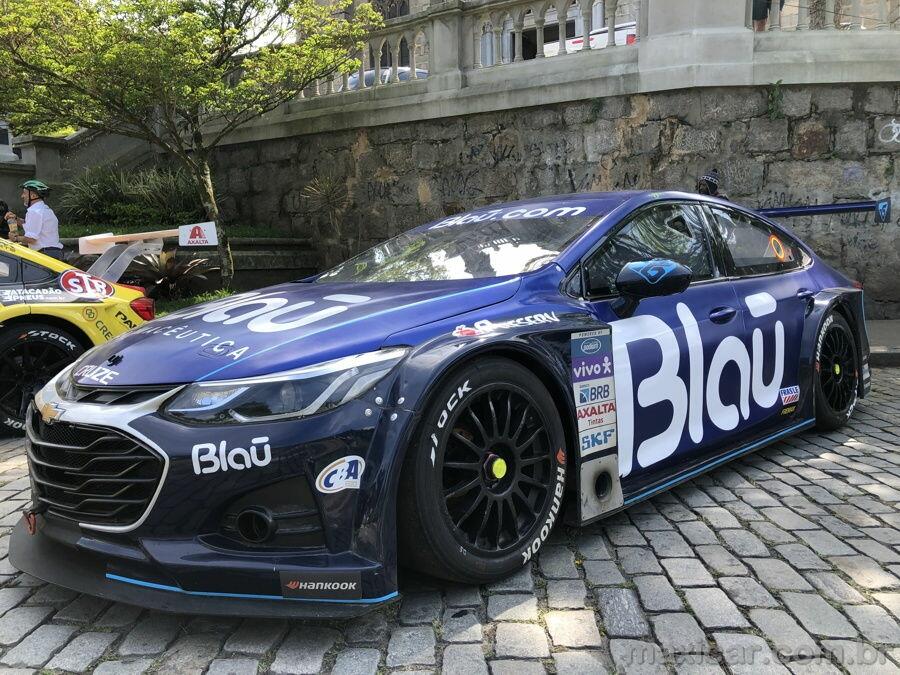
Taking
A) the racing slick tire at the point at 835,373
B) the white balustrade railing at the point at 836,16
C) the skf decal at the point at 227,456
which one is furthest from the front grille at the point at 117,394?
the white balustrade railing at the point at 836,16

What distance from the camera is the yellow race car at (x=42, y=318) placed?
474cm

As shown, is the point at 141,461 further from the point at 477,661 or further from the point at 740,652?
the point at 740,652

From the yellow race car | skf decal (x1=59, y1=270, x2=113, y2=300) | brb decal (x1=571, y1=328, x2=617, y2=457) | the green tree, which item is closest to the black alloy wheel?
brb decal (x1=571, y1=328, x2=617, y2=457)

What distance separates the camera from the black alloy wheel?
2406 mm

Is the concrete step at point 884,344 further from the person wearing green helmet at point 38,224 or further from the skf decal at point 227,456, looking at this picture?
the person wearing green helmet at point 38,224

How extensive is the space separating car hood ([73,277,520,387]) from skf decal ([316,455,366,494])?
33 cm

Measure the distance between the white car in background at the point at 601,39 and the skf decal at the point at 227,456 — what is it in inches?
320

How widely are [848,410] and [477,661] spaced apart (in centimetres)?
345

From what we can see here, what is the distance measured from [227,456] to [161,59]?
7.03 meters

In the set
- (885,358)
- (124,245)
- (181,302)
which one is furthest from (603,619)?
(181,302)

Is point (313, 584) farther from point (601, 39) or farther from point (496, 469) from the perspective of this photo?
point (601, 39)

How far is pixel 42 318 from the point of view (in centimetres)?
489

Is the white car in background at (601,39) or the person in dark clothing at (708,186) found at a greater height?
the white car in background at (601,39)

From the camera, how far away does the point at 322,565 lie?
82.7 inches
